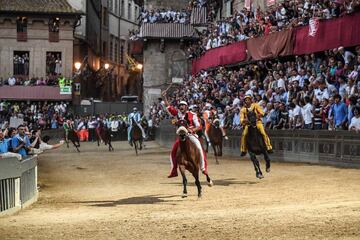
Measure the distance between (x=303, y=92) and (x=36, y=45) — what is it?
40194 millimetres

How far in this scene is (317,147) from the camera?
24.9 m

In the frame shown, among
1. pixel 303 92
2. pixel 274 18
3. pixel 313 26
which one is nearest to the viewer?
pixel 303 92

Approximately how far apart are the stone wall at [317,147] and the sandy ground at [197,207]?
2.82ft

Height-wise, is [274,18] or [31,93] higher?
[274,18]

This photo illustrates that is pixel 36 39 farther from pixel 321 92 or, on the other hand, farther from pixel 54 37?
pixel 321 92

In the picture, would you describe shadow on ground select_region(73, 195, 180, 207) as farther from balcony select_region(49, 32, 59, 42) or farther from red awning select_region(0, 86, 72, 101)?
balcony select_region(49, 32, 59, 42)

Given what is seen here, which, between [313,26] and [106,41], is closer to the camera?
[313,26]

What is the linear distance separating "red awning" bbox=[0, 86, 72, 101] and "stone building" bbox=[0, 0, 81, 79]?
1.78m

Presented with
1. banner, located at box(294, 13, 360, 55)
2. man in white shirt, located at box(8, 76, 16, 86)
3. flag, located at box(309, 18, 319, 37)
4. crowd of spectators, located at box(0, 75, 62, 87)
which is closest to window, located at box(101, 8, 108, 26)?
crowd of spectators, located at box(0, 75, 62, 87)

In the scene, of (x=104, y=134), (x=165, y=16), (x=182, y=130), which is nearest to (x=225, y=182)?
(x=182, y=130)

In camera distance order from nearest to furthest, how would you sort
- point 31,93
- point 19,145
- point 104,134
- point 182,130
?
point 182,130, point 19,145, point 104,134, point 31,93

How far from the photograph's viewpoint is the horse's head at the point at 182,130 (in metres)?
15.6

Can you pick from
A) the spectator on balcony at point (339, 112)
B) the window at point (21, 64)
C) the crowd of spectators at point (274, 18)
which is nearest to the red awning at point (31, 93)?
the window at point (21, 64)

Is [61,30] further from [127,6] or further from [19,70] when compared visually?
[127,6]
